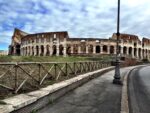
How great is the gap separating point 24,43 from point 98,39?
30.9 meters

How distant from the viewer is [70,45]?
268 feet

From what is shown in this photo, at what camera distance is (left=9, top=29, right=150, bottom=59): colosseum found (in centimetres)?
8119

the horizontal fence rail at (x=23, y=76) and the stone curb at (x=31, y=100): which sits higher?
the horizontal fence rail at (x=23, y=76)

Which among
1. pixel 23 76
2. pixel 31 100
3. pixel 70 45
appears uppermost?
pixel 70 45

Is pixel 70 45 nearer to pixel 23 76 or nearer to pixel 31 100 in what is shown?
pixel 23 76

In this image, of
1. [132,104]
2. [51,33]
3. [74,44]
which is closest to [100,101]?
[132,104]

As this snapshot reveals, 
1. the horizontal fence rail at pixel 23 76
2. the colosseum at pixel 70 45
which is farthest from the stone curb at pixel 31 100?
the colosseum at pixel 70 45

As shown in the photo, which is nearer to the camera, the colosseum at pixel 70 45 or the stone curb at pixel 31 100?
the stone curb at pixel 31 100

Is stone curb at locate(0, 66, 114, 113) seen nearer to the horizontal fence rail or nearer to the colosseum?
the horizontal fence rail

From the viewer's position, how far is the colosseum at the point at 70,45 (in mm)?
81188

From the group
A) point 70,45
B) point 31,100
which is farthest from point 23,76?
point 70,45

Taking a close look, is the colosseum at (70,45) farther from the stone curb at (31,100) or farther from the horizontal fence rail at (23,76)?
the stone curb at (31,100)

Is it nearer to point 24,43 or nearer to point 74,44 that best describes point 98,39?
point 74,44

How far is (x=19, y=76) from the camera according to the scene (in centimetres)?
1019
